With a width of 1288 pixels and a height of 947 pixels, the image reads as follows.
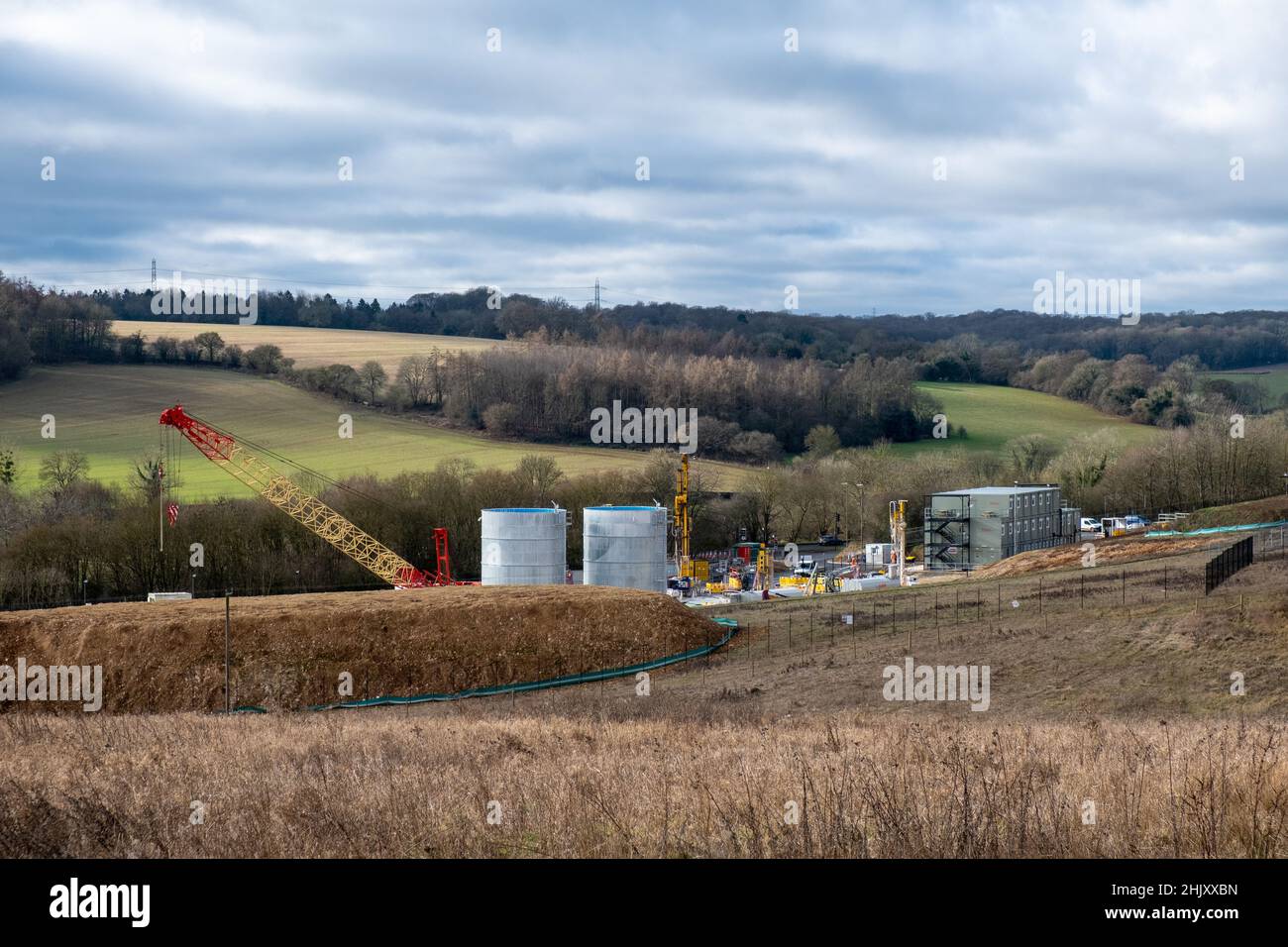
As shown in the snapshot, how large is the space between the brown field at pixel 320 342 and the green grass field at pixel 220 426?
33.3 feet

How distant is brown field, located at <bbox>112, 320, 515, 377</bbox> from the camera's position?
128m

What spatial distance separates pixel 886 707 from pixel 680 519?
53092 mm

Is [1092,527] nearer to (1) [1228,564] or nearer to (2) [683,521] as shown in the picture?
(2) [683,521]

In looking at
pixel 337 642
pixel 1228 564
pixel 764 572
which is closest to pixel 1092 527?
pixel 764 572

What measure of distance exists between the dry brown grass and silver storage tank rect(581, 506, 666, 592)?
42.9 m

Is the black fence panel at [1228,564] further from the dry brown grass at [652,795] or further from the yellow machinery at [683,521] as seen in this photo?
the yellow machinery at [683,521]

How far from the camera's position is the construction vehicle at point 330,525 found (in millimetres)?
67556

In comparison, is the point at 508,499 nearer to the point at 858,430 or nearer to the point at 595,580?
the point at 595,580

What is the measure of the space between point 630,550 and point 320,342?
94579mm

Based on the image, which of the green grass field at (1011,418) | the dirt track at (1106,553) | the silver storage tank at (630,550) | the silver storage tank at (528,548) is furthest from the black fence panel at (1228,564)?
the green grass field at (1011,418)

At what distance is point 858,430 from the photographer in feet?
407

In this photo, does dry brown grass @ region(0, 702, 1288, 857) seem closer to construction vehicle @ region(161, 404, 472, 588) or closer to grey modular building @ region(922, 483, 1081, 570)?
construction vehicle @ region(161, 404, 472, 588)

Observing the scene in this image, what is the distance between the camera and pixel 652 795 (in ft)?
28.9
